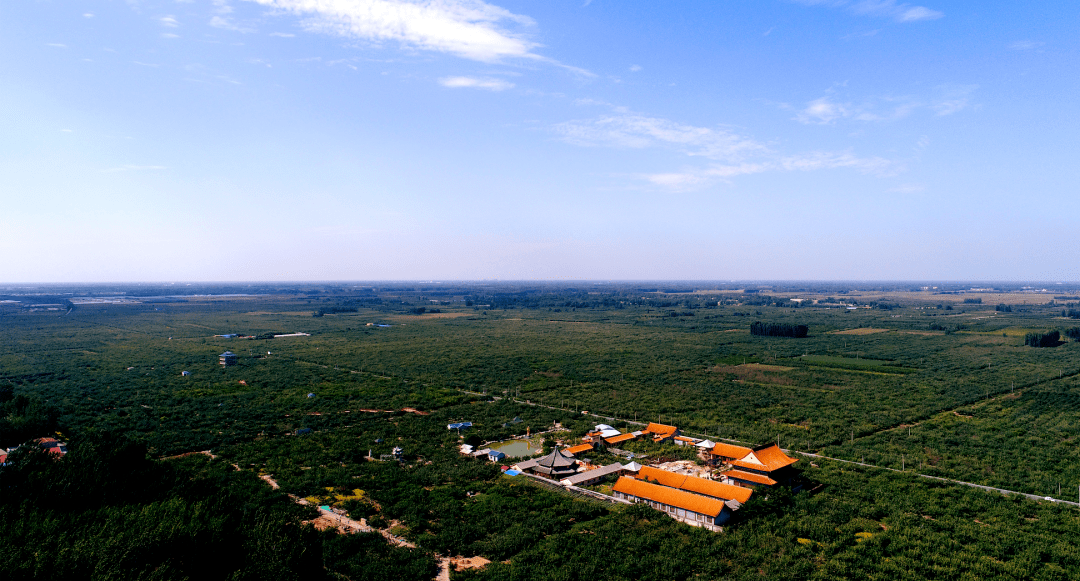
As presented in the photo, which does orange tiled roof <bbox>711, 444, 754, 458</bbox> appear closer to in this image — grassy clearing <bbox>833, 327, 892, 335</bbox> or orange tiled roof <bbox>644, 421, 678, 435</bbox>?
orange tiled roof <bbox>644, 421, 678, 435</bbox>

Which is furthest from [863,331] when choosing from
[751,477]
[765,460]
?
[751,477]

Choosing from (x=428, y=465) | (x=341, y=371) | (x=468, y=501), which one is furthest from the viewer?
(x=341, y=371)

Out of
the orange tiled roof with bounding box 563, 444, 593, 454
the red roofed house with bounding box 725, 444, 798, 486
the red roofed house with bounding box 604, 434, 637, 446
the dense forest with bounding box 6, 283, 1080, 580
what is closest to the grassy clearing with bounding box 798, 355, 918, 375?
the dense forest with bounding box 6, 283, 1080, 580

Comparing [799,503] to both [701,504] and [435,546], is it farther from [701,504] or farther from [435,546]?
[435,546]

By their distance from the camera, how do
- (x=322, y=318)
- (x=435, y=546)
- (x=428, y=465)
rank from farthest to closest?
(x=322, y=318)
(x=428, y=465)
(x=435, y=546)

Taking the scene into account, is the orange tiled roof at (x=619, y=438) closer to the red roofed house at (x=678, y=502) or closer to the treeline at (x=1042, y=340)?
the red roofed house at (x=678, y=502)

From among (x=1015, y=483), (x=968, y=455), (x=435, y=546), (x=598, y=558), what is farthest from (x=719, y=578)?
(x=968, y=455)

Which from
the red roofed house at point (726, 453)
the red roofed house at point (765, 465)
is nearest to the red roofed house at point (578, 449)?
the red roofed house at point (726, 453)

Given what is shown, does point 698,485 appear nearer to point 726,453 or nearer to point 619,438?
point 726,453
